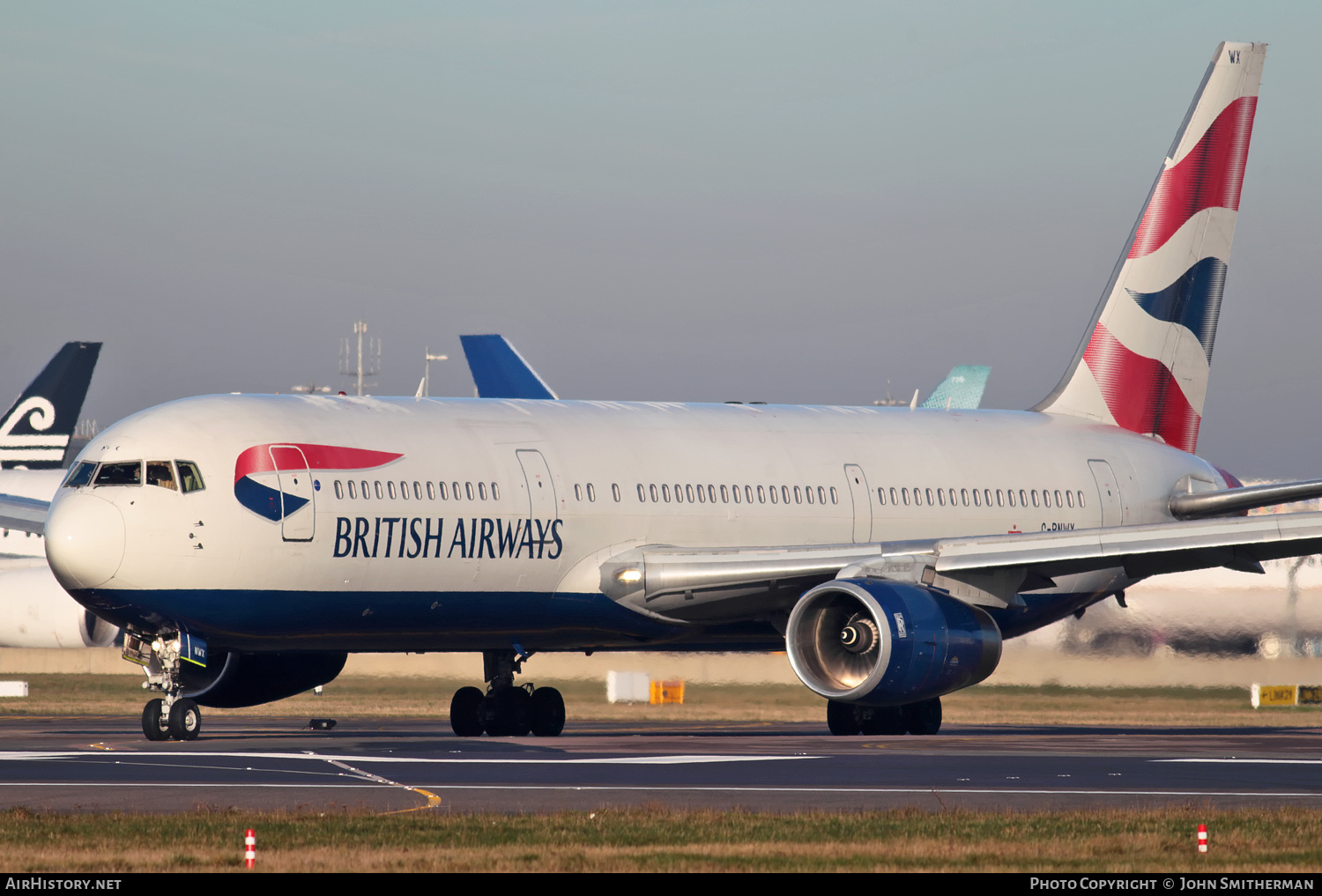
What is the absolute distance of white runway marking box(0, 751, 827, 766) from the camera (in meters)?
22.3

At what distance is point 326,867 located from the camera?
515 inches

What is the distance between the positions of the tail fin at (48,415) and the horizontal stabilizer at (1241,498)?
4324cm

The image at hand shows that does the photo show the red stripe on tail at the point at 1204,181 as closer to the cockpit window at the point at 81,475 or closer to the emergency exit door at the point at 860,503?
the emergency exit door at the point at 860,503

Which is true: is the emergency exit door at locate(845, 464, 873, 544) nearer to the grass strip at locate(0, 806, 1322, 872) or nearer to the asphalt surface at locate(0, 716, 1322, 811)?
Answer: the asphalt surface at locate(0, 716, 1322, 811)

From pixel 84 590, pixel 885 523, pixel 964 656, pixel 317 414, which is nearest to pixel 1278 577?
pixel 885 523

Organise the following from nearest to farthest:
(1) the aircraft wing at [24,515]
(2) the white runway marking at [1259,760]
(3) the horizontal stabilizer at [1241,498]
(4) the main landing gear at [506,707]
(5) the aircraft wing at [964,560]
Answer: (2) the white runway marking at [1259,760] < (5) the aircraft wing at [964,560] < (1) the aircraft wing at [24,515] < (4) the main landing gear at [506,707] < (3) the horizontal stabilizer at [1241,498]

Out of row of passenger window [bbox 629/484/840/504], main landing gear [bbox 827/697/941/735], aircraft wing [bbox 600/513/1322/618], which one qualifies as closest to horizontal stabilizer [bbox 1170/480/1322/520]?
aircraft wing [bbox 600/513/1322/618]

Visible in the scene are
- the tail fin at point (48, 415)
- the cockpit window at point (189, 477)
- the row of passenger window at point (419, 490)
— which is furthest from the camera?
the tail fin at point (48, 415)

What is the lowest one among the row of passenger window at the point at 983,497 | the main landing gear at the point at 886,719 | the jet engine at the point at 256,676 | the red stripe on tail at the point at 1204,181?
the main landing gear at the point at 886,719

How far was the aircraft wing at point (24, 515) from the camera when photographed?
96.9 ft

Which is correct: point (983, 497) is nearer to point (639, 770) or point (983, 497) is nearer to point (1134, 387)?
point (1134, 387)

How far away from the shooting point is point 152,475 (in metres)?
24.4

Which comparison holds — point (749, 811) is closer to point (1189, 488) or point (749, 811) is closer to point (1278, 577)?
point (1189, 488)

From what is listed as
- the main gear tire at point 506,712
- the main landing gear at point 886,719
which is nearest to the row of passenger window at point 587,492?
the main gear tire at point 506,712
